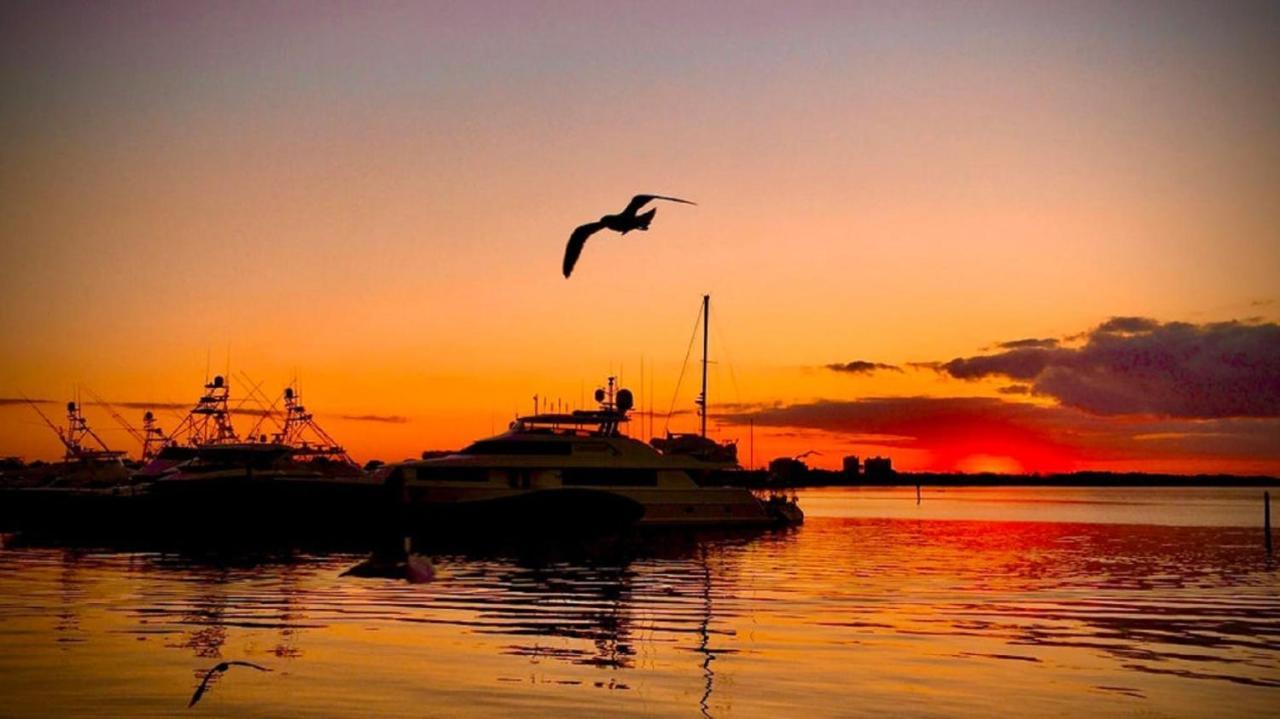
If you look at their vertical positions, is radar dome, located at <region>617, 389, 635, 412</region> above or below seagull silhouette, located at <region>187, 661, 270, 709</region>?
above

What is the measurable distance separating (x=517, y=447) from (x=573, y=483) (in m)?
3.56

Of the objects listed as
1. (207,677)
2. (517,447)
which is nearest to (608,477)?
(517,447)

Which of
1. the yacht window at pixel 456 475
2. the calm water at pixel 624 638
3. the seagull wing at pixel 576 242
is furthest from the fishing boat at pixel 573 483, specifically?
the seagull wing at pixel 576 242

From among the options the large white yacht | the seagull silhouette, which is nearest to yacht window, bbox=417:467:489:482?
the large white yacht

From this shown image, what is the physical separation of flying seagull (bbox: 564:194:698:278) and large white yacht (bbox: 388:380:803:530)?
118ft

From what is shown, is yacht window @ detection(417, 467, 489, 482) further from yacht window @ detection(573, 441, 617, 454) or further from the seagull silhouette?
the seagull silhouette

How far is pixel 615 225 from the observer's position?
24.6 meters

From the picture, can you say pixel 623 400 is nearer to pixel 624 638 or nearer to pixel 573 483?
pixel 573 483

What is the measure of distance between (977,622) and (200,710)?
18.5m

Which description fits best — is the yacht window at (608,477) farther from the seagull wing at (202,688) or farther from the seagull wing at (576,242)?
the seagull wing at (202,688)

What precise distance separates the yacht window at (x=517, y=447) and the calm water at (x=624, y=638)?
62.5ft

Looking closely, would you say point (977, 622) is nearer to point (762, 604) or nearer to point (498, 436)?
point (762, 604)

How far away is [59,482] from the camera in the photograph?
277ft

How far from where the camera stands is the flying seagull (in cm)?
2426
